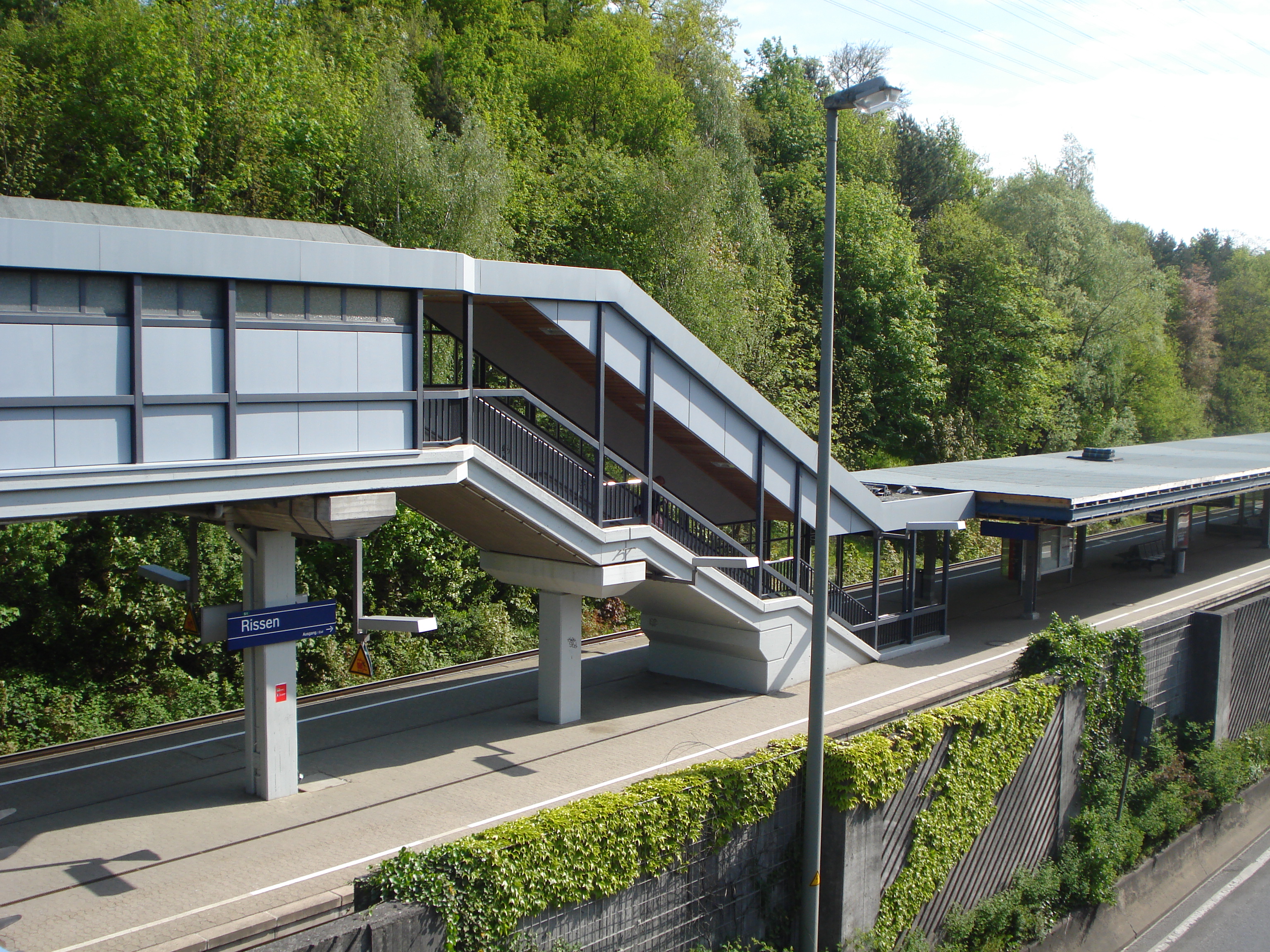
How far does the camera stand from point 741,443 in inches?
676

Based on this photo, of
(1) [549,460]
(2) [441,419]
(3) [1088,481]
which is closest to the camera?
(2) [441,419]

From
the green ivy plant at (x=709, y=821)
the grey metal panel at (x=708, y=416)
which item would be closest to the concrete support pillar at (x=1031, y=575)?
the green ivy plant at (x=709, y=821)

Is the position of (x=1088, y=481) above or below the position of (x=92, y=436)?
below

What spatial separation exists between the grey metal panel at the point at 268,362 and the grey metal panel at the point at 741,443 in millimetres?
7496

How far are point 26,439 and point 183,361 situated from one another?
1719 millimetres

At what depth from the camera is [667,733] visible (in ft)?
51.4

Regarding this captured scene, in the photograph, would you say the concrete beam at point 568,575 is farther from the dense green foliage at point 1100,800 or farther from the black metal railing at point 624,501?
the dense green foliage at point 1100,800

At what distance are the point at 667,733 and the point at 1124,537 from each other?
29110 millimetres

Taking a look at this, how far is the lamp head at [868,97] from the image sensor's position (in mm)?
9633

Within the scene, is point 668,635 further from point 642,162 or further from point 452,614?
point 642,162

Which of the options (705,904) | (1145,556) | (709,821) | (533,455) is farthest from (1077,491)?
(705,904)

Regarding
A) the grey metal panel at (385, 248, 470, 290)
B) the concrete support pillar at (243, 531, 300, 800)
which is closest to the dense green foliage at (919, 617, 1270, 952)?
the concrete support pillar at (243, 531, 300, 800)

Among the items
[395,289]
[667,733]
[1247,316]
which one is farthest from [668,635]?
[1247,316]

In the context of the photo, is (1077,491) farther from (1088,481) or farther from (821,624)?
(821,624)
